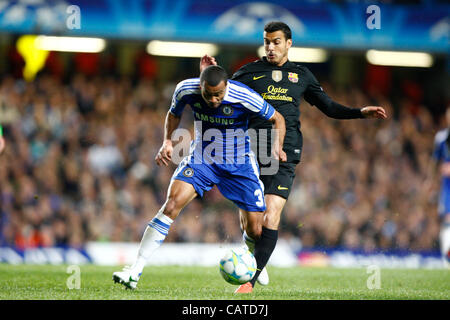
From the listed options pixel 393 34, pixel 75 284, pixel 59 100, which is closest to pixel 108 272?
pixel 75 284

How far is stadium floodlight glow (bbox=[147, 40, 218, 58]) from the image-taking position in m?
16.7

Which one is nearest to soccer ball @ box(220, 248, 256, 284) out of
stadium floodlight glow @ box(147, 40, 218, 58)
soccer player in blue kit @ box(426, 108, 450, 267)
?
soccer player in blue kit @ box(426, 108, 450, 267)

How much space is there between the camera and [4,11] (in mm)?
14523

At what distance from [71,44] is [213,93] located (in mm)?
11123

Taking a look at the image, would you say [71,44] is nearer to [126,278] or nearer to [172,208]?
[172,208]

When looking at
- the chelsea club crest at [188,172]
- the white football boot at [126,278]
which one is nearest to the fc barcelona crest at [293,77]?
the chelsea club crest at [188,172]

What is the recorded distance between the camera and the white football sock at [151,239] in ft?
21.4

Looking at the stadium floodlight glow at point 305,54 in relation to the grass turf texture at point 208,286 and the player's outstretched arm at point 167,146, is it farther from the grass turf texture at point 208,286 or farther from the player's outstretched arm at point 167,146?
the player's outstretched arm at point 167,146

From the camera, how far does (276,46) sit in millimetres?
7496

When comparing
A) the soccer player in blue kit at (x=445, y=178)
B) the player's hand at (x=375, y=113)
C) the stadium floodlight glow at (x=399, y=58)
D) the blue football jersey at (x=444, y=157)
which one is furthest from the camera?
the stadium floodlight glow at (x=399, y=58)

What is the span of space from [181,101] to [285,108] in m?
1.34

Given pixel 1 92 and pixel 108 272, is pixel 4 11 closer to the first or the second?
pixel 1 92

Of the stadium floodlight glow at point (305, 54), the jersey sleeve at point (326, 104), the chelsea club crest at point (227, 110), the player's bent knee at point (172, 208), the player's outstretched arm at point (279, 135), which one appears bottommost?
the player's bent knee at point (172, 208)

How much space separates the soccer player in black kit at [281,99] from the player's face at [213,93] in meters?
1.13
